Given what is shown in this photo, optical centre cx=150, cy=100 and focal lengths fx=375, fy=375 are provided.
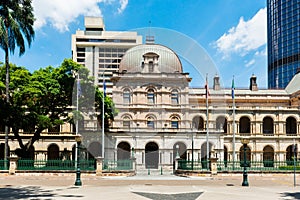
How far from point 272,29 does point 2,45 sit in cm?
11490

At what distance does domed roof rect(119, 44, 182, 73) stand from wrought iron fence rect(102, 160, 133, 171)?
20.2 metres

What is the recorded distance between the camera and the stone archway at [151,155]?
1875 inches

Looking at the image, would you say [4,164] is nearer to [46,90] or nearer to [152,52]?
[46,90]

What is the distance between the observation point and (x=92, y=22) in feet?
427

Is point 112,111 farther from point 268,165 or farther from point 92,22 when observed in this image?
point 92,22

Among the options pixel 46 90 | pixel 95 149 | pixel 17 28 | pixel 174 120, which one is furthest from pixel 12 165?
pixel 174 120

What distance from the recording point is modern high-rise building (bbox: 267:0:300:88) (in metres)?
121

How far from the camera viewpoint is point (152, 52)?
51.3m

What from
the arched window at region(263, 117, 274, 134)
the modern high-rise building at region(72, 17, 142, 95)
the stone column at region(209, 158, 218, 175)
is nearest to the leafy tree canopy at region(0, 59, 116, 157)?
the stone column at region(209, 158, 218, 175)

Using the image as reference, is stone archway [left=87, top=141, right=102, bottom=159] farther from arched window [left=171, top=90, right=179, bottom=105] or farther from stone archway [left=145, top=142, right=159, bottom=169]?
arched window [left=171, top=90, right=179, bottom=105]

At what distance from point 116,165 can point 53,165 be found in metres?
5.51

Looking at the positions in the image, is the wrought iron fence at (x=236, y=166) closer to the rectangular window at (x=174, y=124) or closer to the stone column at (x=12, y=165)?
the rectangular window at (x=174, y=124)

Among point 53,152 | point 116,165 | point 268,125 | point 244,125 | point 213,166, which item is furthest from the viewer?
point 244,125

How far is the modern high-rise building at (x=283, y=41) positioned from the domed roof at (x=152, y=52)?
76.7m
